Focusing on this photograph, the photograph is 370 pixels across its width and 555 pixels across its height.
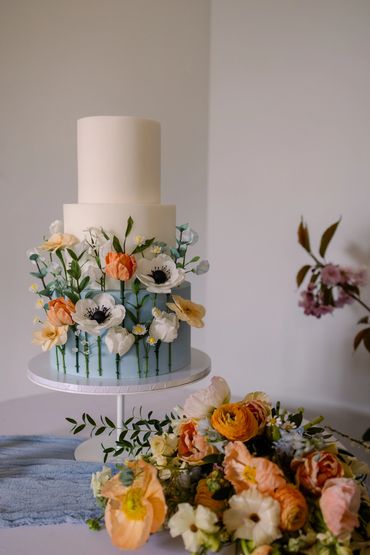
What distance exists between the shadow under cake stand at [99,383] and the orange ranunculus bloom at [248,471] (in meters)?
0.35

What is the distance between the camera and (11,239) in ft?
6.78

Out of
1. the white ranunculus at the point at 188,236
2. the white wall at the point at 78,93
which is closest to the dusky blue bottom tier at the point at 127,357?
the white ranunculus at the point at 188,236

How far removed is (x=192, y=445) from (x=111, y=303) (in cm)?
36

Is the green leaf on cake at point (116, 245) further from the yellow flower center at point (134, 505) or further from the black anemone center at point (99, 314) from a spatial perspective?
the yellow flower center at point (134, 505)

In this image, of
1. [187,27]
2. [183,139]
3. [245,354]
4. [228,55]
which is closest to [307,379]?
[245,354]

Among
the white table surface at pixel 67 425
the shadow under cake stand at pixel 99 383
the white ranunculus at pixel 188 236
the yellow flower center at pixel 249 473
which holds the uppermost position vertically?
the white ranunculus at pixel 188 236

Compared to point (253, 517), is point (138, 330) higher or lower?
higher

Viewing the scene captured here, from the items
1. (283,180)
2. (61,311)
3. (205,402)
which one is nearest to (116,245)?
(61,311)

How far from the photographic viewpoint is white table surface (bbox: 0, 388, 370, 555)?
92cm

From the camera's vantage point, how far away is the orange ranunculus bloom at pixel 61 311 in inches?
Result: 44.7

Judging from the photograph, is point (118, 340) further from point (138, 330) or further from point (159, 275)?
point (159, 275)

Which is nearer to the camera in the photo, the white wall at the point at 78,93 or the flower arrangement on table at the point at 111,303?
the flower arrangement on table at the point at 111,303

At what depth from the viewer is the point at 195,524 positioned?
0.75m

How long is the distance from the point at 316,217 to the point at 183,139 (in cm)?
60
